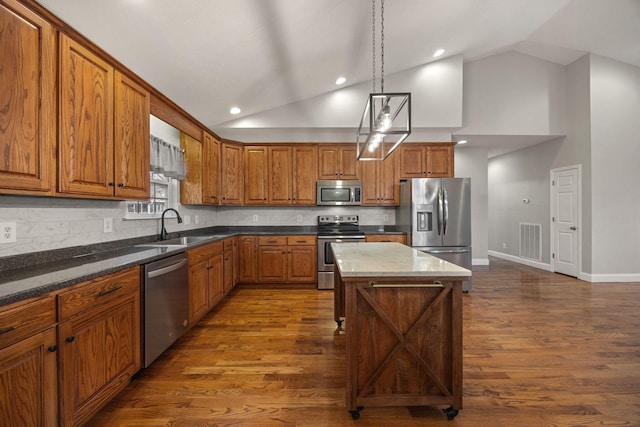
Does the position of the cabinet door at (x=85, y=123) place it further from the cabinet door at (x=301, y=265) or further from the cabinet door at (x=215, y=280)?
the cabinet door at (x=301, y=265)

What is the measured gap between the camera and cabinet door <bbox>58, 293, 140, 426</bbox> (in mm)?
1434

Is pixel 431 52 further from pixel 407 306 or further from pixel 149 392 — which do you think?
pixel 149 392

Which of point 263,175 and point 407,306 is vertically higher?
point 263,175

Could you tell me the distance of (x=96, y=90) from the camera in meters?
2.01

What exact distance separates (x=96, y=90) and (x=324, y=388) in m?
2.68

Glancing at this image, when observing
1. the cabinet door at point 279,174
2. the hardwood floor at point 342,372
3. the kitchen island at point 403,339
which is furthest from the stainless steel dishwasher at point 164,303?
the cabinet door at point 279,174

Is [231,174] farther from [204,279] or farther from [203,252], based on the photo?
[204,279]

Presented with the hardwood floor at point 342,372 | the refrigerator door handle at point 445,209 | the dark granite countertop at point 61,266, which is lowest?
the hardwood floor at point 342,372

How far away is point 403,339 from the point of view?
1.75m

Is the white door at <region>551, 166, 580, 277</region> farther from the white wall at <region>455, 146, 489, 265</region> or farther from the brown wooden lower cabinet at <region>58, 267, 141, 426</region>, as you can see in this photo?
the brown wooden lower cabinet at <region>58, 267, 141, 426</region>

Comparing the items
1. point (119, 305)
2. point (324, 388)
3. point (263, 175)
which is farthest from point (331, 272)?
point (119, 305)

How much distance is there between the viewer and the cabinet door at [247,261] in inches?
183

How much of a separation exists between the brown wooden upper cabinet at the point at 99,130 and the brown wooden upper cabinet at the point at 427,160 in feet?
12.9

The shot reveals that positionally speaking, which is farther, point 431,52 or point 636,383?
point 431,52
